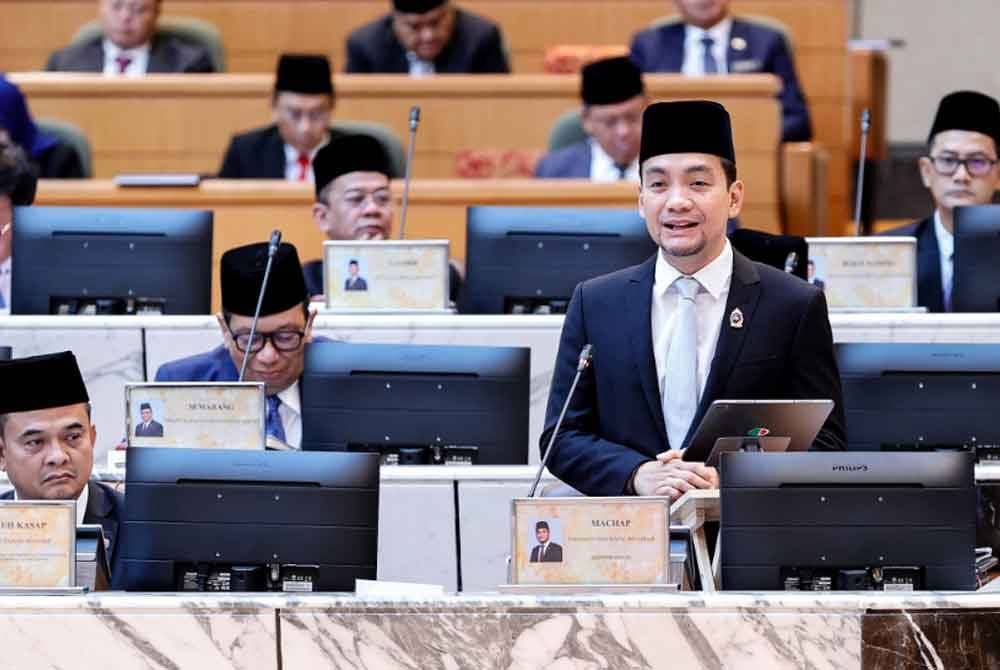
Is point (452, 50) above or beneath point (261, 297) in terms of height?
above

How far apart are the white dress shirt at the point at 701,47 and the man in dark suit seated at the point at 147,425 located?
4.35 metres

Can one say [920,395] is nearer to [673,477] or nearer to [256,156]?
[673,477]

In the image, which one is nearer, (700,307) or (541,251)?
(700,307)

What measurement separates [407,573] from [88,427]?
0.81 metres

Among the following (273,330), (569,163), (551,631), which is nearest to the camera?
(551,631)

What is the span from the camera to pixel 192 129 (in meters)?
8.62

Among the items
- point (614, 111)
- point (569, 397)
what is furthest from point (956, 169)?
point (569, 397)

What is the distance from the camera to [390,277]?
5.99m

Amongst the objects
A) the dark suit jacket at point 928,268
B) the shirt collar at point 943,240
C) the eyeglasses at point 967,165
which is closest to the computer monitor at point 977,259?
the dark suit jacket at point 928,268

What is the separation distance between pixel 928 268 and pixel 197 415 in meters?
2.66

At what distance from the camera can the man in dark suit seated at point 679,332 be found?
431 cm

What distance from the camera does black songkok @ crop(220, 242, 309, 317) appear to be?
5.34 metres

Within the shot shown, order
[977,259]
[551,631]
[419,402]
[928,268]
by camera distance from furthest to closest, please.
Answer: [928,268] → [977,259] → [419,402] → [551,631]

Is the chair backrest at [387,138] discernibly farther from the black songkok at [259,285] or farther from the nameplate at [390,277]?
the black songkok at [259,285]
